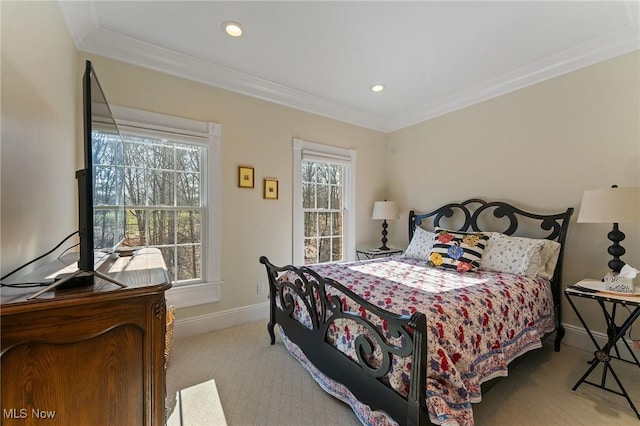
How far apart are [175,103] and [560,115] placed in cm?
381

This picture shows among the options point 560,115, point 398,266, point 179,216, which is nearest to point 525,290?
point 398,266

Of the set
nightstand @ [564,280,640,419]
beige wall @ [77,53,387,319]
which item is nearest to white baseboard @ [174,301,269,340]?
beige wall @ [77,53,387,319]

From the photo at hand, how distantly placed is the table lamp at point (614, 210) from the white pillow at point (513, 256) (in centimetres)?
44

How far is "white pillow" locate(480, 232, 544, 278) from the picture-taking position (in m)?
2.41

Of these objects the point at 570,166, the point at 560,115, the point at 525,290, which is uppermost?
the point at 560,115

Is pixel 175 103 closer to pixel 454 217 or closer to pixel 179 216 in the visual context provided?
pixel 179 216

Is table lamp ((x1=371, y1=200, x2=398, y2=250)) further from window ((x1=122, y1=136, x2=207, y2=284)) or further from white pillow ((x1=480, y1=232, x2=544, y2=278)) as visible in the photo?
window ((x1=122, y1=136, x2=207, y2=284))

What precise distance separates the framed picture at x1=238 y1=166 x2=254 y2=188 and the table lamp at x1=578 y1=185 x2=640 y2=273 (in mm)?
3044

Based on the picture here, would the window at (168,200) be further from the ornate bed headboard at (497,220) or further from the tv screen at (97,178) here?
the ornate bed headboard at (497,220)

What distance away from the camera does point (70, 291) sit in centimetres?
88

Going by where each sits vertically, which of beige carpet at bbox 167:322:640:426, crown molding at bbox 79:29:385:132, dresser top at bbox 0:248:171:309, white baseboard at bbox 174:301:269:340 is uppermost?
crown molding at bbox 79:29:385:132

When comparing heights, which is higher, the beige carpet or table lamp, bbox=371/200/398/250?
table lamp, bbox=371/200/398/250

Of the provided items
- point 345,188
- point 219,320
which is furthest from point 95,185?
point 345,188

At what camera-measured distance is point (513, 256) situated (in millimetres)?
2508
